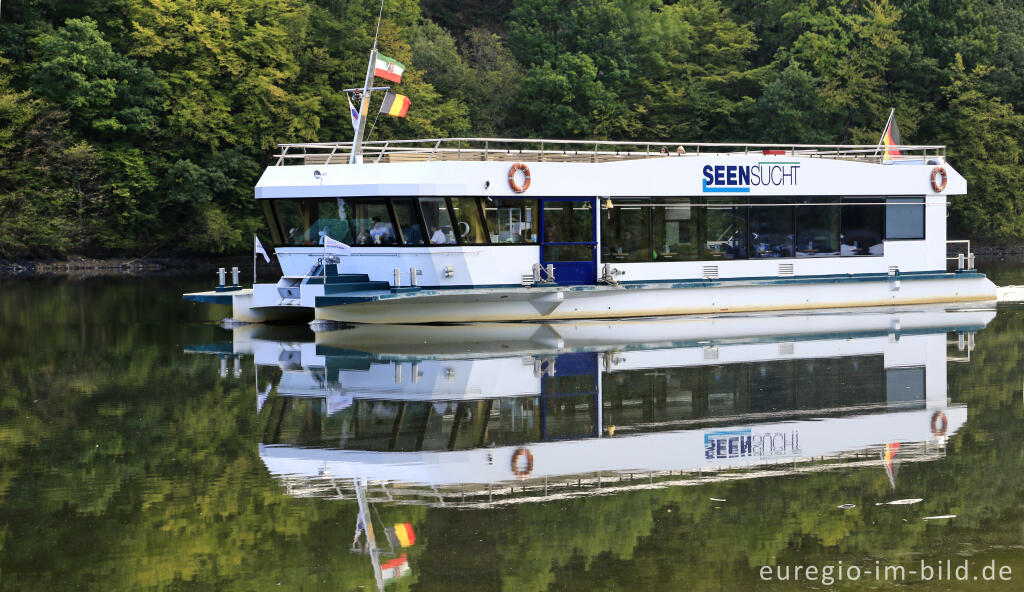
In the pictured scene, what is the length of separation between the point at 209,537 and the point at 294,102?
51.4 m

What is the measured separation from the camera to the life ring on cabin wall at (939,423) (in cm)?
1452

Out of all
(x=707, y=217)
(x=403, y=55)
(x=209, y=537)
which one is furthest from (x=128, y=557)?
(x=403, y=55)

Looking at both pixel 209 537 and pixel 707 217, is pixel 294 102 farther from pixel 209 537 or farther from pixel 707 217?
pixel 209 537

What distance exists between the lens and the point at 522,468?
1281 cm

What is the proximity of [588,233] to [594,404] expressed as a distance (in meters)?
12.6

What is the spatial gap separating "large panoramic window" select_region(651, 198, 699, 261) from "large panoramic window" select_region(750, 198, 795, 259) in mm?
1666

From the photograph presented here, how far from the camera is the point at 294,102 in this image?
60125 mm

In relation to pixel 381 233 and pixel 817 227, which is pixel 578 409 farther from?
pixel 817 227

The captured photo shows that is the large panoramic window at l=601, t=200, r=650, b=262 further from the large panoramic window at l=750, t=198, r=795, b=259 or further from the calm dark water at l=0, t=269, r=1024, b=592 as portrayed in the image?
the calm dark water at l=0, t=269, r=1024, b=592

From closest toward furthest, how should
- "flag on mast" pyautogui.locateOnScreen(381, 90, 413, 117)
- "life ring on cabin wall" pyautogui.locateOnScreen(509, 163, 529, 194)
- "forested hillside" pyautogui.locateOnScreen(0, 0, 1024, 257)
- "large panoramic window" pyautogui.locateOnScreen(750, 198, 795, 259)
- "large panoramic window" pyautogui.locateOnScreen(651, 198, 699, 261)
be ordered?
1. "life ring on cabin wall" pyautogui.locateOnScreen(509, 163, 529, 194)
2. "flag on mast" pyautogui.locateOnScreen(381, 90, 413, 117)
3. "large panoramic window" pyautogui.locateOnScreen(651, 198, 699, 261)
4. "large panoramic window" pyautogui.locateOnScreen(750, 198, 795, 259)
5. "forested hillside" pyautogui.locateOnScreen(0, 0, 1024, 257)

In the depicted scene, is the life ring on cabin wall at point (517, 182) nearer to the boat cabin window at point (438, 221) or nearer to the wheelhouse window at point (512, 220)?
the wheelhouse window at point (512, 220)

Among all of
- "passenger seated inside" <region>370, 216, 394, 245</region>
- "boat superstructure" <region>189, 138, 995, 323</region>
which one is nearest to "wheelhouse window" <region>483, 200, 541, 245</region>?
"boat superstructure" <region>189, 138, 995, 323</region>

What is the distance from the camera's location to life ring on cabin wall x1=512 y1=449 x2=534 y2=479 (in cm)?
1259

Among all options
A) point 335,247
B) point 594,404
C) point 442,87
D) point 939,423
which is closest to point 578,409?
point 594,404
